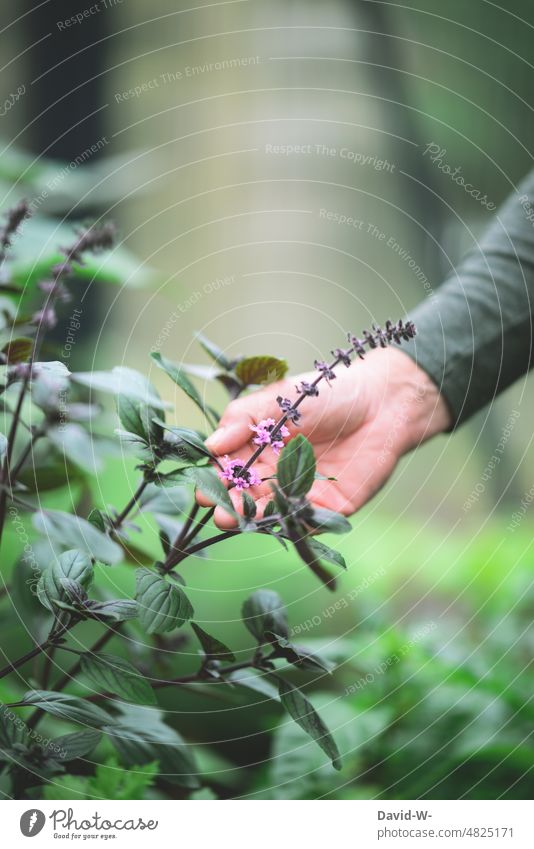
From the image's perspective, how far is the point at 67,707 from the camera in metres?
0.36

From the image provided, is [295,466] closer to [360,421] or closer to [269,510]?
[269,510]

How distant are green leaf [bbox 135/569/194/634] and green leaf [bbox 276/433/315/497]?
7 centimetres

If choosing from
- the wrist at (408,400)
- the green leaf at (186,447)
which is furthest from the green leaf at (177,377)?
the wrist at (408,400)

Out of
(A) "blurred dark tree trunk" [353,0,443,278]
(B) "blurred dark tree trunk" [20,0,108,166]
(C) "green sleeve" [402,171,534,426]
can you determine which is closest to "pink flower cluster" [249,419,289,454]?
(C) "green sleeve" [402,171,534,426]

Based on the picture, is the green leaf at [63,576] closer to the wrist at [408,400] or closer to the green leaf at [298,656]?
the green leaf at [298,656]

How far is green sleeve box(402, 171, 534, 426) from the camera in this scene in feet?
1.92

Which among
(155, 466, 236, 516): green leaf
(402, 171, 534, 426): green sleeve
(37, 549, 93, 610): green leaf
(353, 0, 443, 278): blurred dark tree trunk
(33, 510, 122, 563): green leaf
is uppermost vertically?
(353, 0, 443, 278): blurred dark tree trunk

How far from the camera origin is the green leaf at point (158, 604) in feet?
1.09

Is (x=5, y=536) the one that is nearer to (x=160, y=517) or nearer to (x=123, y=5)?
(x=160, y=517)

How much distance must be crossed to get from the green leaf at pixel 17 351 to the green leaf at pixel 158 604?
4.6 inches

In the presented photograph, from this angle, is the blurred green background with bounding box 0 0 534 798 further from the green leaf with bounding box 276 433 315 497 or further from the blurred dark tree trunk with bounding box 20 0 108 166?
the green leaf with bounding box 276 433 315 497

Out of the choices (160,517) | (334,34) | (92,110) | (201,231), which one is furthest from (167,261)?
(160,517)

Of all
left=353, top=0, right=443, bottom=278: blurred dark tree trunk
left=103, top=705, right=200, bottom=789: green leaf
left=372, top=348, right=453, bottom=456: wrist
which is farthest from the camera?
left=353, top=0, right=443, bottom=278: blurred dark tree trunk

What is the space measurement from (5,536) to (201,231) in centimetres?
42
